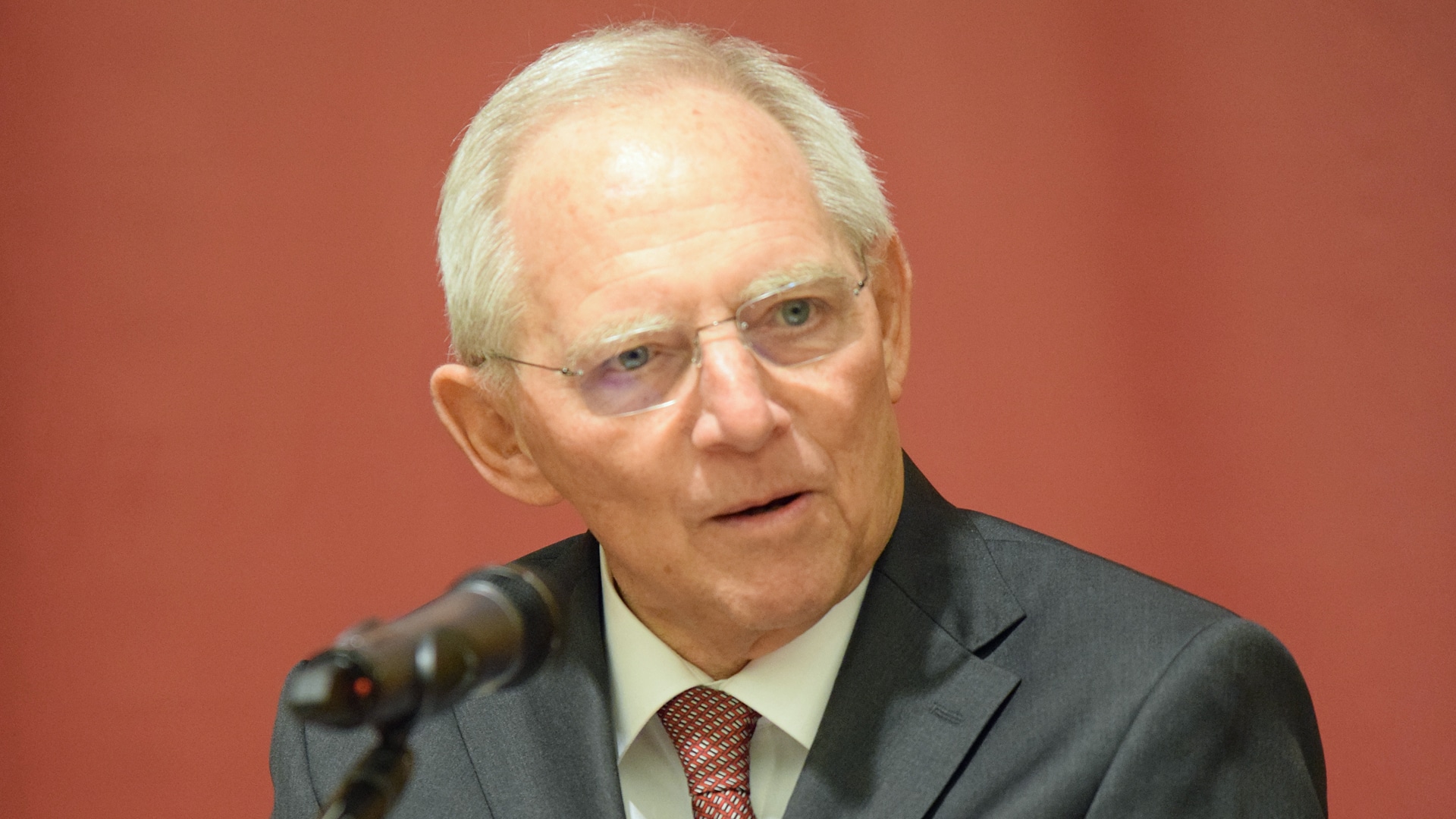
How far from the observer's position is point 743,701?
1.79 meters

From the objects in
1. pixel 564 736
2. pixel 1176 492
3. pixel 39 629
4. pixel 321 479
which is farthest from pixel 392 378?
pixel 1176 492

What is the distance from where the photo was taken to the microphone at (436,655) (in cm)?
103

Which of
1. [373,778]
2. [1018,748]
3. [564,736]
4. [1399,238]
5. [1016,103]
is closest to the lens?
[373,778]

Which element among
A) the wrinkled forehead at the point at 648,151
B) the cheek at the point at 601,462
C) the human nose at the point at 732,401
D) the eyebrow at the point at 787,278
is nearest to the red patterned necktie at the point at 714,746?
the cheek at the point at 601,462

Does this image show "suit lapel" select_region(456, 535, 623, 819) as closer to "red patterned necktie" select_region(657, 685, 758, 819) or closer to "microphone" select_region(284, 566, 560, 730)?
"red patterned necktie" select_region(657, 685, 758, 819)

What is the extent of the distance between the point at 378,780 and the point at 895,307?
1.04m

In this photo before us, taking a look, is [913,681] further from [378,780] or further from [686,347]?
[378,780]

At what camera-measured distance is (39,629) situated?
2742 mm

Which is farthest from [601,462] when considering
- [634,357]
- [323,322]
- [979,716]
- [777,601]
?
[323,322]

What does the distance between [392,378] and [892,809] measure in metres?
1.49

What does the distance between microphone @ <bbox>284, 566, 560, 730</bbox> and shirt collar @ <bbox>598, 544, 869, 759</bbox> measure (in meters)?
0.65

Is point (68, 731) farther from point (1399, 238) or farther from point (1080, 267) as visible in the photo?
point (1399, 238)

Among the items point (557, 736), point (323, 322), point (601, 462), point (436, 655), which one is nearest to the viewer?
point (436, 655)

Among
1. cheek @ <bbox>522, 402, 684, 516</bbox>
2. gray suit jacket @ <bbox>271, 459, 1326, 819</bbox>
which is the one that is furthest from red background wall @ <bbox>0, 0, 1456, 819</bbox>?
cheek @ <bbox>522, 402, 684, 516</bbox>
